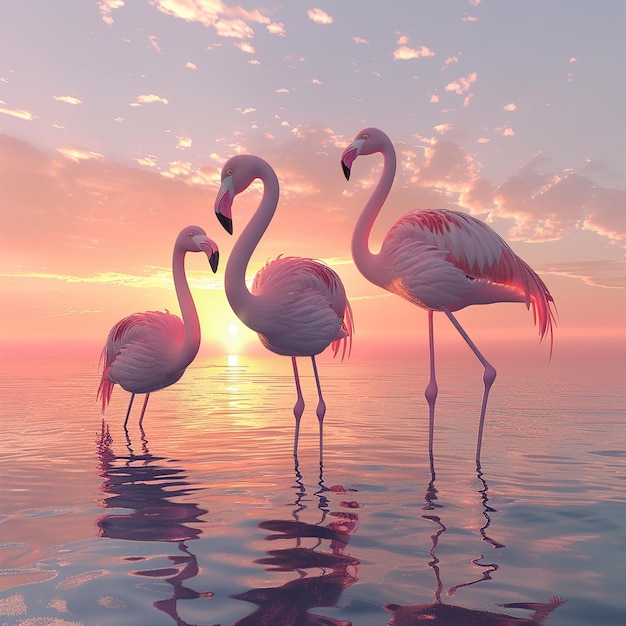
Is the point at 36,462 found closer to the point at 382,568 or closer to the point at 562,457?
the point at 382,568

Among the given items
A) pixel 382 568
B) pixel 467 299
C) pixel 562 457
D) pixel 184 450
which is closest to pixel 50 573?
pixel 382 568

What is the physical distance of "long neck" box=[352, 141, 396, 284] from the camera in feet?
20.0

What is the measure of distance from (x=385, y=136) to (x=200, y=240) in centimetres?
254

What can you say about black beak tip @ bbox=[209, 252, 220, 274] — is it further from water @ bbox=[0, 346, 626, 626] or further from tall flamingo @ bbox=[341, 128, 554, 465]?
water @ bbox=[0, 346, 626, 626]

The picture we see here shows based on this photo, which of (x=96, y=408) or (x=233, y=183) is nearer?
(x=233, y=183)

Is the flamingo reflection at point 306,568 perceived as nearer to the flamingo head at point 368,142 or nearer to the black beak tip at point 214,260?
the black beak tip at point 214,260

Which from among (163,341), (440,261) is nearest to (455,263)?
(440,261)

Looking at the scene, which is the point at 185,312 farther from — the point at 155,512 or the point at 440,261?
the point at 155,512

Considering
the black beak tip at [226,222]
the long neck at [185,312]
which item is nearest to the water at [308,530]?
the long neck at [185,312]

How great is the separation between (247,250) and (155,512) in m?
2.39

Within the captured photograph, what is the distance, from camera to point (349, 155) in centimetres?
598

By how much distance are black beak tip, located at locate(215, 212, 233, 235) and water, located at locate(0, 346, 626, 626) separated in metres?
2.21

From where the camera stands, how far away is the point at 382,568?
10.0 ft

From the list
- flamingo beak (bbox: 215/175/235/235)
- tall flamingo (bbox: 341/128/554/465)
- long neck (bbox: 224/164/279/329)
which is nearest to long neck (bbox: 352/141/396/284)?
tall flamingo (bbox: 341/128/554/465)
